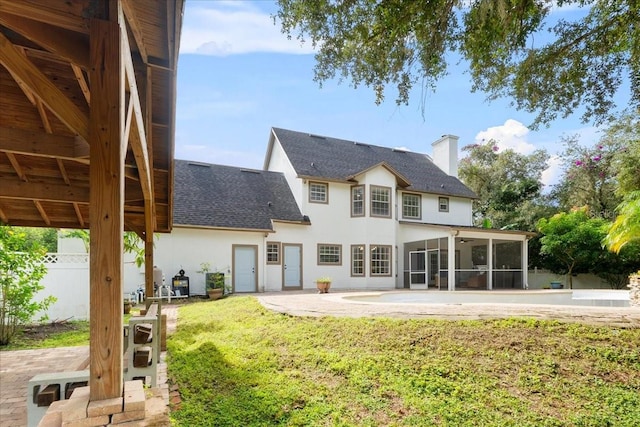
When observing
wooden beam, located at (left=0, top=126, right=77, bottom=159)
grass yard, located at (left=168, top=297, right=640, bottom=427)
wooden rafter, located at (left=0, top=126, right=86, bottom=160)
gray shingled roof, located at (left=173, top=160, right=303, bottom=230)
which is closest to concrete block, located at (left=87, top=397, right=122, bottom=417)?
grass yard, located at (left=168, top=297, right=640, bottom=427)

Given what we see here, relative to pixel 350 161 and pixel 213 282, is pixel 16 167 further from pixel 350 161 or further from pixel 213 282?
pixel 350 161

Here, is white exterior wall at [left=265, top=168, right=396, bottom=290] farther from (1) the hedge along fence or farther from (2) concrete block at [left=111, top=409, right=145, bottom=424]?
(2) concrete block at [left=111, top=409, right=145, bottom=424]

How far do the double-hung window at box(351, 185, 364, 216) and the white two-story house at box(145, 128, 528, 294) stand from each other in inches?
1.9

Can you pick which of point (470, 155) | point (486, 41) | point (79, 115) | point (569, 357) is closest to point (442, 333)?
point (569, 357)

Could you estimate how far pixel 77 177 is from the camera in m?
6.25

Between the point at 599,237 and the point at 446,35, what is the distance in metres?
16.8

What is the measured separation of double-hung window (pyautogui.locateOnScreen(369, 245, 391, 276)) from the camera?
18562 millimetres

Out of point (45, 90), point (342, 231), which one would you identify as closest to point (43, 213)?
point (45, 90)

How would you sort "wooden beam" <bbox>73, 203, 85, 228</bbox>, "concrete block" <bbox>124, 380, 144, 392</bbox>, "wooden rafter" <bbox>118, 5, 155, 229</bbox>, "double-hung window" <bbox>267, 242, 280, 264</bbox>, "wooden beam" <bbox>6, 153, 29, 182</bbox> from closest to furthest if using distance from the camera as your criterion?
"concrete block" <bbox>124, 380, 144, 392</bbox>
"wooden rafter" <bbox>118, 5, 155, 229</bbox>
"wooden beam" <bbox>6, 153, 29, 182</bbox>
"wooden beam" <bbox>73, 203, 85, 228</bbox>
"double-hung window" <bbox>267, 242, 280, 264</bbox>

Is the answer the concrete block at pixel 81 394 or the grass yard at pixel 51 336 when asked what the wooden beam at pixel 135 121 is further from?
the grass yard at pixel 51 336

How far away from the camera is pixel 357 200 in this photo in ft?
61.5

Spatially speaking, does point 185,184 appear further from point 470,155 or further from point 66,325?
point 470,155

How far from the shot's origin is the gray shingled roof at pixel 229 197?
15.8 m

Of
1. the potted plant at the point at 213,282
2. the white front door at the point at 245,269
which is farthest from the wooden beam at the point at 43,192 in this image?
the white front door at the point at 245,269
